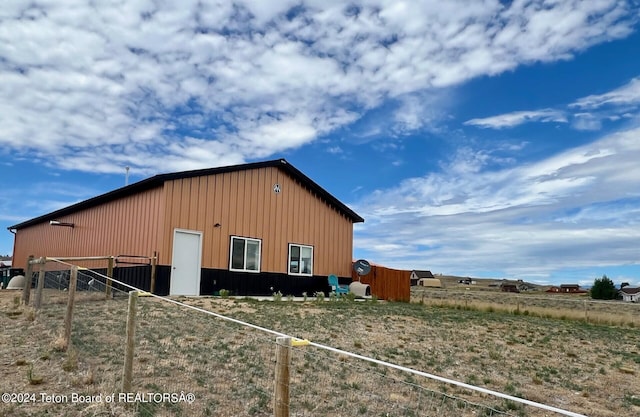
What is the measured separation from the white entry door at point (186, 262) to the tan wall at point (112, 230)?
2.38 ft

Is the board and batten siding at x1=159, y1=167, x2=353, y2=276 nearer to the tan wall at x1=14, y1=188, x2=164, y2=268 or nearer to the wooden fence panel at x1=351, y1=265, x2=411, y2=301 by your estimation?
the tan wall at x1=14, y1=188, x2=164, y2=268

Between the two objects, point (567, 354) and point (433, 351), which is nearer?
point (433, 351)

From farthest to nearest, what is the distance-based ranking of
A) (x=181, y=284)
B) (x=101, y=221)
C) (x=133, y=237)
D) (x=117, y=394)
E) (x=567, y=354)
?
(x=101, y=221) < (x=133, y=237) < (x=181, y=284) < (x=567, y=354) < (x=117, y=394)

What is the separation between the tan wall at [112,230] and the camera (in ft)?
52.5

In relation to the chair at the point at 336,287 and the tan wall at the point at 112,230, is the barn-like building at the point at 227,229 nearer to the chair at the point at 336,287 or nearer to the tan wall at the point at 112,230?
the tan wall at the point at 112,230

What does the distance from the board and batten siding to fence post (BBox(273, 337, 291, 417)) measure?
13.1 m

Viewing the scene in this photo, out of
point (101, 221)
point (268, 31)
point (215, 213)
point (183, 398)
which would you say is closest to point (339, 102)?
point (268, 31)

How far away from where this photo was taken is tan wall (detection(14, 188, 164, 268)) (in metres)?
16.0

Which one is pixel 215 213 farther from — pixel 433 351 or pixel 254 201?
pixel 433 351

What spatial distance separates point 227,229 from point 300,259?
3725 mm

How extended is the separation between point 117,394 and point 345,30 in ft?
34.3

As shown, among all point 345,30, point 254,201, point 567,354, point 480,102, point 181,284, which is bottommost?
point 567,354

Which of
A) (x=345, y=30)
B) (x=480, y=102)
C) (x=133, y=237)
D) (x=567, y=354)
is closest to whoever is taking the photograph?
(x=567, y=354)

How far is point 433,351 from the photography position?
874 cm
